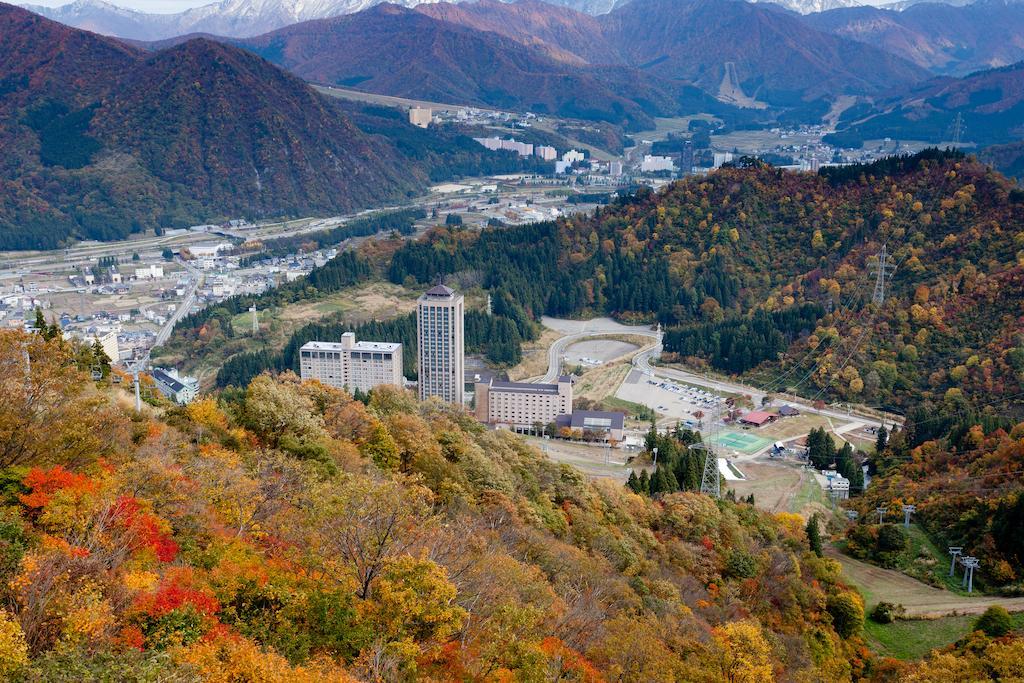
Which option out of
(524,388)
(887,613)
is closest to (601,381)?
(524,388)

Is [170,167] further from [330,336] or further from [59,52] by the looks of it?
[330,336]

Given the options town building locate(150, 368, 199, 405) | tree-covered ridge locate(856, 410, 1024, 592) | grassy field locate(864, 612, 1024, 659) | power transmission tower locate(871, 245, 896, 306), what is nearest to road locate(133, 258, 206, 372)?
town building locate(150, 368, 199, 405)

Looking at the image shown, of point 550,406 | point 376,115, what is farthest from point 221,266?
point 376,115

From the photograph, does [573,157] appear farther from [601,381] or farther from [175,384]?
[175,384]

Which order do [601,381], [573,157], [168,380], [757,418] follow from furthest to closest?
[573,157] → [601,381] → [168,380] → [757,418]

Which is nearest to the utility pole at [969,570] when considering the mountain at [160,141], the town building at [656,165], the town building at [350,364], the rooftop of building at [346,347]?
the town building at [350,364]

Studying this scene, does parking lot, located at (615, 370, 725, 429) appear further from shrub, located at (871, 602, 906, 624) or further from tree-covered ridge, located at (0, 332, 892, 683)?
tree-covered ridge, located at (0, 332, 892, 683)
